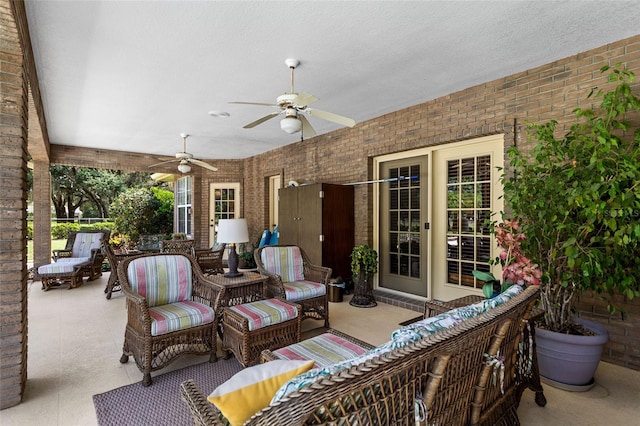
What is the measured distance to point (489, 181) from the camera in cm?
383

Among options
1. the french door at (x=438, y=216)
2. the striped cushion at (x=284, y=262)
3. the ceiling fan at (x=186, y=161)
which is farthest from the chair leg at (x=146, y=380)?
the ceiling fan at (x=186, y=161)

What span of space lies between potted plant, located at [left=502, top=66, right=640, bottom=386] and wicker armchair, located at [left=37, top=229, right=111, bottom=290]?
6350 millimetres

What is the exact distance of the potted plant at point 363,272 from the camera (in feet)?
14.8

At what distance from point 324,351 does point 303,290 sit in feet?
5.11

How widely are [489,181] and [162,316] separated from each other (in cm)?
362

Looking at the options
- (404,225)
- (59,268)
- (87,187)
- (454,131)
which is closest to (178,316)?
(404,225)

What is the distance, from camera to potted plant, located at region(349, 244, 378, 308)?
14.8 ft

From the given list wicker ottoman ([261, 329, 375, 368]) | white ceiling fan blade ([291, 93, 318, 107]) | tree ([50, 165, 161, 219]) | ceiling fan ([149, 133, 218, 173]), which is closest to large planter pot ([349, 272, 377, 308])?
wicker ottoman ([261, 329, 375, 368])

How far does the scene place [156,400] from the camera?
224cm

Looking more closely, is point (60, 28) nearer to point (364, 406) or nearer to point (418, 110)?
point (364, 406)

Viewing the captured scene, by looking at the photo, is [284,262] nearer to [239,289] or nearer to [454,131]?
[239,289]

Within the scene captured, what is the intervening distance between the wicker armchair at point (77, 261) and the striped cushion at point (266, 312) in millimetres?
4294

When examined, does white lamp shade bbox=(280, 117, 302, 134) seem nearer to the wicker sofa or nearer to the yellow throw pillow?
the wicker sofa

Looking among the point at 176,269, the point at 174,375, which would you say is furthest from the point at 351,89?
the point at 174,375
